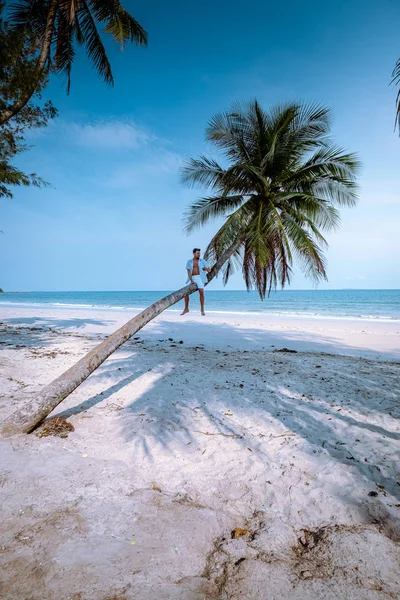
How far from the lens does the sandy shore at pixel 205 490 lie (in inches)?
70.2

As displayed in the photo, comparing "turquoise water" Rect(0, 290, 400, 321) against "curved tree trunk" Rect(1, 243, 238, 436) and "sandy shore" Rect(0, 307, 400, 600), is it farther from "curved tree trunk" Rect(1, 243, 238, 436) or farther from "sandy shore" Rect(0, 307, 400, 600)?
"curved tree trunk" Rect(1, 243, 238, 436)

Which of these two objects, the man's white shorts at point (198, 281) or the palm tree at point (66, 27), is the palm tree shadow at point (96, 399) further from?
the palm tree at point (66, 27)

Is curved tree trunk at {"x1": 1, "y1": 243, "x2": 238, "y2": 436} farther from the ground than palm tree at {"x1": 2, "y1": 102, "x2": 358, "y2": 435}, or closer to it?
closer to it

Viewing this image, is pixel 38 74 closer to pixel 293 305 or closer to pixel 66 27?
pixel 66 27

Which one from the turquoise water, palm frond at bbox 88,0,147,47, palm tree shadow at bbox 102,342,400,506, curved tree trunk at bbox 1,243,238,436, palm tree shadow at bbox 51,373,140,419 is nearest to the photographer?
palm tree shadow at bbox 102,342,400,506

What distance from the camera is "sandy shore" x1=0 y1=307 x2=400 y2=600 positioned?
1.78 m

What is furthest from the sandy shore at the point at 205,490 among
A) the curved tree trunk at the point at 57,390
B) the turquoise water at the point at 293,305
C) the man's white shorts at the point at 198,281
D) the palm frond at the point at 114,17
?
the turquoise water at the point at 293,305

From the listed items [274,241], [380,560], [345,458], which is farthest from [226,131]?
[380,560]

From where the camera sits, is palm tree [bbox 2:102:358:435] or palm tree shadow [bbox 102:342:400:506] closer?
palm tree shadow [bbox 102:342:400:506]

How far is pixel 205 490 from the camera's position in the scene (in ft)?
8.98

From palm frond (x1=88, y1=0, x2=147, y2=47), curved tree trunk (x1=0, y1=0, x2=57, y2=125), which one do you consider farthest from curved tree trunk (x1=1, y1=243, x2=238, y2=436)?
palm frond (x1=88, y1=0, x2=147, y2=47)

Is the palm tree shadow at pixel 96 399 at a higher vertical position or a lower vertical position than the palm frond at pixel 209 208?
lower

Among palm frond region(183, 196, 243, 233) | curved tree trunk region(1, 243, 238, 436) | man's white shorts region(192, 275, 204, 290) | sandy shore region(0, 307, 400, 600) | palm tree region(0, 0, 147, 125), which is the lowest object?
sandy shore region(0, 307, 400, 600)

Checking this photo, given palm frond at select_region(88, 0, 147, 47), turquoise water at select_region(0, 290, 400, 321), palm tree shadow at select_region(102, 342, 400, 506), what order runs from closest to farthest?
palm tree shadow at select_region(102, 342, 400, 506), palm frond at select_region(88, 0, 147, 47), turquoise water at select_region(0, 290, 400, 321)
